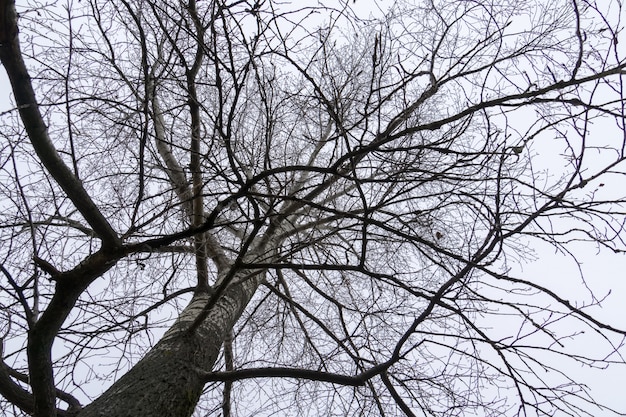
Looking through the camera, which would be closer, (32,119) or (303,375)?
(32,119)

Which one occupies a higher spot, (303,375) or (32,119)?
(32,119)

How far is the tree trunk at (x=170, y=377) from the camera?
1.84 metres

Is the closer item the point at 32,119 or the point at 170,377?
the point at 32,119

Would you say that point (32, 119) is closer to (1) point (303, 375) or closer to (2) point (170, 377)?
(2) point (170, 377)

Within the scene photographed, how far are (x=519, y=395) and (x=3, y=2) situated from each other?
268 cm

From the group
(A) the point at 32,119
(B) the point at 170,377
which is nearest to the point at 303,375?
(B) the point at 170,377

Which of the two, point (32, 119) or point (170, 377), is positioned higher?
point (32, 119)

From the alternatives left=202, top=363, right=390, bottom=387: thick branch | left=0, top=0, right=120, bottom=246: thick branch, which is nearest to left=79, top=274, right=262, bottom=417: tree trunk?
left=202, top=363, right=390, bottom=387: thick branch

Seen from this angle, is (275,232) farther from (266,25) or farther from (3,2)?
(3,2)

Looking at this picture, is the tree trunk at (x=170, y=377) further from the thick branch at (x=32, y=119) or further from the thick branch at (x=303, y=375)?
the thick branch at (x=32, y=119)

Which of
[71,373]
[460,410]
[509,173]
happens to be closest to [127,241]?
[71,373]

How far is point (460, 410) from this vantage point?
7.88 feet

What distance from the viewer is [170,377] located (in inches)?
80.2

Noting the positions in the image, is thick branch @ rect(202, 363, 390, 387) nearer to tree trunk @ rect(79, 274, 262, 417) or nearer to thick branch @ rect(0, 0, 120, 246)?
tree trunk @ rect(79, 274, 262, 417)
